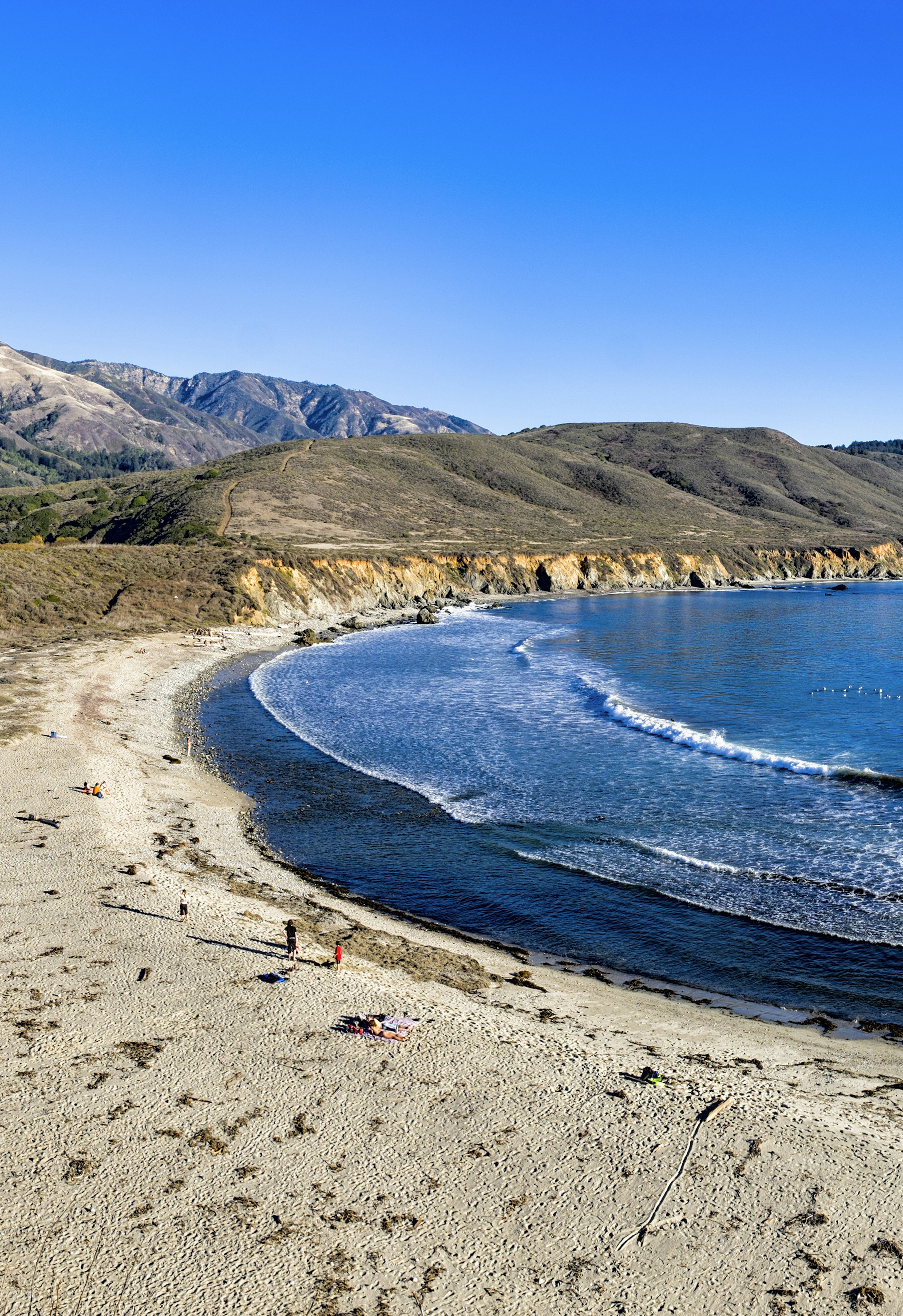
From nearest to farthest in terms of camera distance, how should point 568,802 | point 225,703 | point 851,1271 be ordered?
point 851,1271
point 568,802
point 225,703

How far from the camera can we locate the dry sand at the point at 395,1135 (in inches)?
371

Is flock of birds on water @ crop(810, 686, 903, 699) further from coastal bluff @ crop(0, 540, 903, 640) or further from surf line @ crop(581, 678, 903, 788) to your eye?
coastal bluff @ crop(0, 540, 903, 640)

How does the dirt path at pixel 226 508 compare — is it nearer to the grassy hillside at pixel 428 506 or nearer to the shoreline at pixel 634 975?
the grassy hillside at pixel 428 506

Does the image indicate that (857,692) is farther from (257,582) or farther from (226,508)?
(226,508)

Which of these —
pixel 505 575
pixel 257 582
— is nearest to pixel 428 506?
pixel 505 575

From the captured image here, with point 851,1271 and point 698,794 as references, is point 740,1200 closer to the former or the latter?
point 851,1271

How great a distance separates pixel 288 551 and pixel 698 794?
59.7 m

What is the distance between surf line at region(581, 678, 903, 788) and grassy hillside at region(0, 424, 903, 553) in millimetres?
52585

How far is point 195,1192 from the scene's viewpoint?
34.6 ft

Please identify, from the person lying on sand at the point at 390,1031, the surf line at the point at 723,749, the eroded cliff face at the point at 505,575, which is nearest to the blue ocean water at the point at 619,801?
the surf line at the point at 723,749

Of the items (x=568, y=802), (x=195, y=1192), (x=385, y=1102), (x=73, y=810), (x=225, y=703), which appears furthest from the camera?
(x=225, y=703)

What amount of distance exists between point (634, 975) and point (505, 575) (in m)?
90.0

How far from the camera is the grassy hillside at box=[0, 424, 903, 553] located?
331ft

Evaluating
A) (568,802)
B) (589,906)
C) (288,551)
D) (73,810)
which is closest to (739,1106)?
(589,906)
